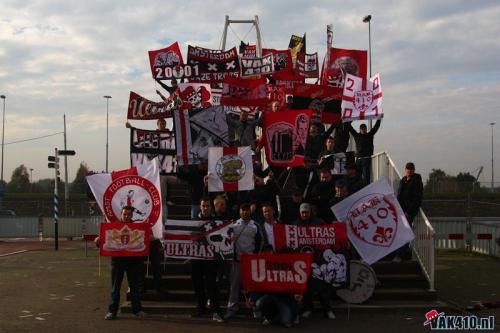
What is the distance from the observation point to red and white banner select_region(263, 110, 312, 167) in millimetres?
13078

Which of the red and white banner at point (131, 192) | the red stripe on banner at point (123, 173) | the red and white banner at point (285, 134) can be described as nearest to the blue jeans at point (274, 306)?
the red and white banner at point (131, 192)

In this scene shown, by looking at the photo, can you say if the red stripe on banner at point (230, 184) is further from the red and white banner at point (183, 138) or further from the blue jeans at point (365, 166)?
the blue jeans at point (365, 166)

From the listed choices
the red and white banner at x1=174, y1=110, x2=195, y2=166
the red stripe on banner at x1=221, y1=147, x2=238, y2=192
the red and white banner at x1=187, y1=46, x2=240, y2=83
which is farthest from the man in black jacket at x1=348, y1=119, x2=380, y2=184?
the red and white banner at x1=187, y1=46, x2=240, y2=83

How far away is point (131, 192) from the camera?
424 inches

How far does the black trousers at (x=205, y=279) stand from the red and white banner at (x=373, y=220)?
2.48m

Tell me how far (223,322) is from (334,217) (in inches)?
123

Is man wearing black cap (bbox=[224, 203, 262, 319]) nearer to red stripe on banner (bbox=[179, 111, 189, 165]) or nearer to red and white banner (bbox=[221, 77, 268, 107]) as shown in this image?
red stripe on banner (bbox=[179, 111, 189, 165])

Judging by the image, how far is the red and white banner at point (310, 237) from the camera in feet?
31.6

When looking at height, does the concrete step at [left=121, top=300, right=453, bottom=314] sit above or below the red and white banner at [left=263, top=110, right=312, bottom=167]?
below

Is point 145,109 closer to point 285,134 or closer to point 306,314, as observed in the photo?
point 285,134

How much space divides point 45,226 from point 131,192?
69.5ft

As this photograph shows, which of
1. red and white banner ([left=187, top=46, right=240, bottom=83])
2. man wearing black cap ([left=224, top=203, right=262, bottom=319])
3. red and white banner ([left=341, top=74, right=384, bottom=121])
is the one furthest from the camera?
red and white banner ([left=187, top=46, right=240, bottom=83])

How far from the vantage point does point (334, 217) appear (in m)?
11.2

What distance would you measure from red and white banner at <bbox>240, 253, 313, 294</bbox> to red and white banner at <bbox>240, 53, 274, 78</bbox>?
10591mm
